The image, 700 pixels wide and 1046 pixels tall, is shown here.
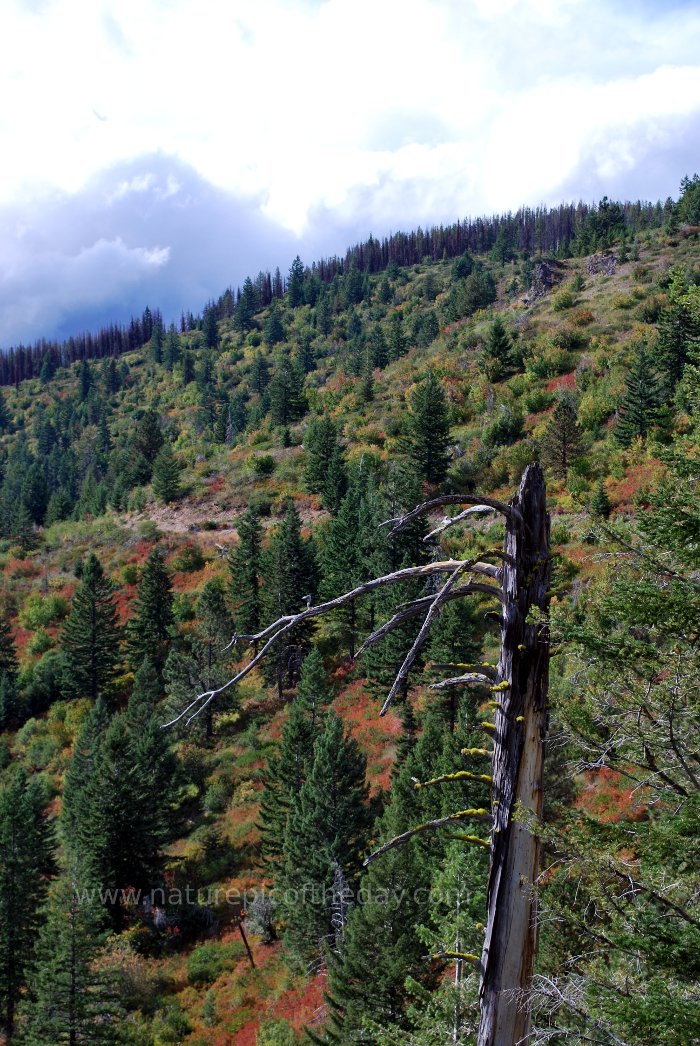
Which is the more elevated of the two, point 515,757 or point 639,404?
point 639,404

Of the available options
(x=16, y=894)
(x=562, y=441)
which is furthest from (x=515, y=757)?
(x=562, y=441)

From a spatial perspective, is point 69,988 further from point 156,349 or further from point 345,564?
point 156,349

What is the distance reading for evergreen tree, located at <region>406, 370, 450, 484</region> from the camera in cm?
5250

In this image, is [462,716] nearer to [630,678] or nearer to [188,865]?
[630,678]

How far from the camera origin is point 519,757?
15.3ft

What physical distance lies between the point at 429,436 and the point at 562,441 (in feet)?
33.3

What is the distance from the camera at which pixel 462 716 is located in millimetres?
23578

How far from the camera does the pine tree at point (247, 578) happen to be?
5094 centimetres

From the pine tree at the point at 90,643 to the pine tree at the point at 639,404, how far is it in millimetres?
41064

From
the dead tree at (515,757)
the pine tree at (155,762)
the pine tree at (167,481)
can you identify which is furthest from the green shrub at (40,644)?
the dead tree at (515,757)

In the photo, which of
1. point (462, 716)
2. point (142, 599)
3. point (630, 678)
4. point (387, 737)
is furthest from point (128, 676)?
point (630, 678)

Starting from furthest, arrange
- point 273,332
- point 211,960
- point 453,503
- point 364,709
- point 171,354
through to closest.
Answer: point 171,354
point 273,332
point 364,709
point 211,960
point 453,503

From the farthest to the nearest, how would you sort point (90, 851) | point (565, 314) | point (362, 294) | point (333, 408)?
point (362, 294), point (333, 408), point (565, 314), point (90, 851)

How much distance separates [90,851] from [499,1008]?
34.0 m
